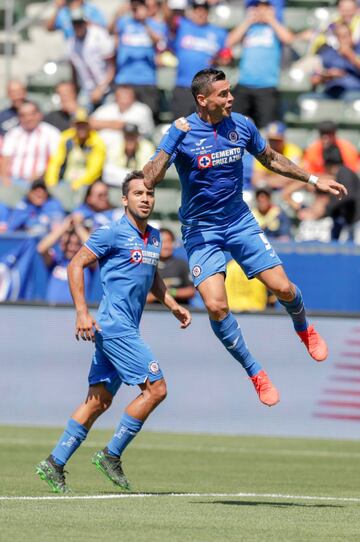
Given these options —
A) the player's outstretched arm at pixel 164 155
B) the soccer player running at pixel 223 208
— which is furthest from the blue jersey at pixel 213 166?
the player's outstretched arm at pixel 164 155

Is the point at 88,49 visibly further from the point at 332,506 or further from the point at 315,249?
the point at 332,506

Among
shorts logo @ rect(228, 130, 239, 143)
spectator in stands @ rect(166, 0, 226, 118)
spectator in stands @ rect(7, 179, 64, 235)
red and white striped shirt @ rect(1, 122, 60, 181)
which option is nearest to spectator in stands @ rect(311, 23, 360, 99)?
spectator in stands @ rect(166, 0, 226, 118)

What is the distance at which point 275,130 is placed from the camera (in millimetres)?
18422

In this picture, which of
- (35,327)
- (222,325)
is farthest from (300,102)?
(222,325)

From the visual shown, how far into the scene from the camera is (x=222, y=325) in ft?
33.0

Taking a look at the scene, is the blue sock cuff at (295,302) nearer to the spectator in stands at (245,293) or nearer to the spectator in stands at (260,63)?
the spectator in stands at (245,293)

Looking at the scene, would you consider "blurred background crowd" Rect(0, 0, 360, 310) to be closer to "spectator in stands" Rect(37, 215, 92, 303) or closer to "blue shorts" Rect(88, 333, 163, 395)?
"spectator in stands" Rect(37, 215, 92, 303)

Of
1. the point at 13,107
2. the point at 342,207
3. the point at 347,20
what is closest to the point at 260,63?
the point at 347,20

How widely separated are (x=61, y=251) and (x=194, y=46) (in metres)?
4.89

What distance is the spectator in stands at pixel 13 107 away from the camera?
2058 cm

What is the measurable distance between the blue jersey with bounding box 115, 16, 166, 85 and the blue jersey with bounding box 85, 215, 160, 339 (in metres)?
10.7

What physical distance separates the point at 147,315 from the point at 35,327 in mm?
1342

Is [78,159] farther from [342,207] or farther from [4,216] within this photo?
[342,207]

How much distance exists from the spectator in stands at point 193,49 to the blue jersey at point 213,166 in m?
9.75
